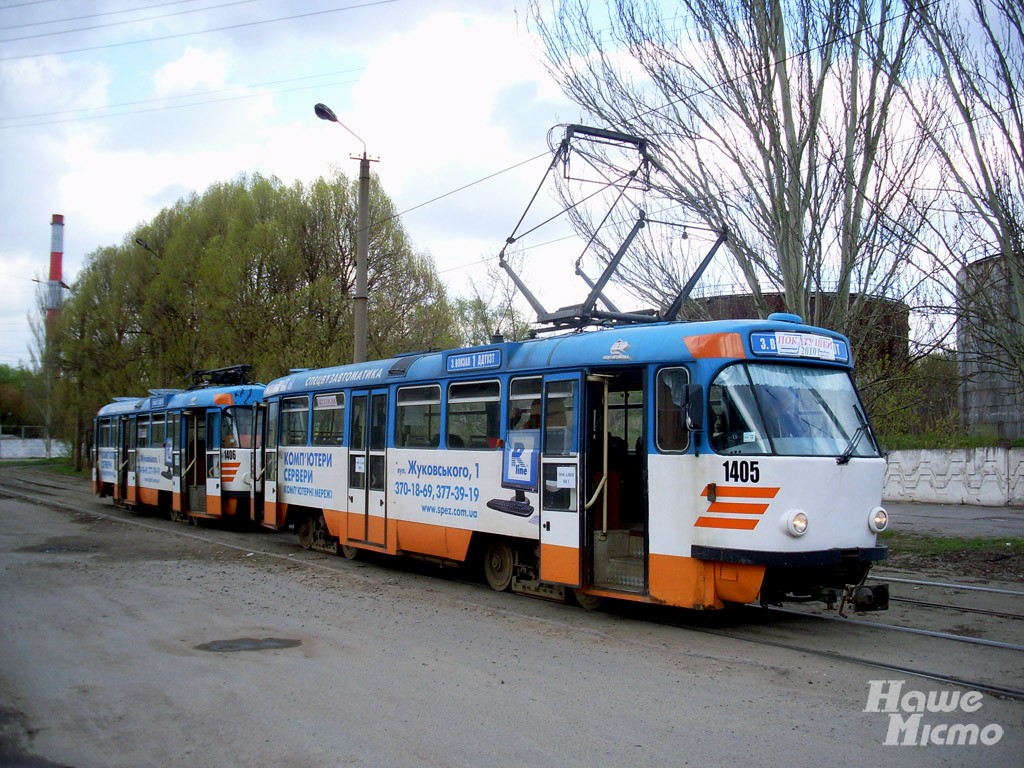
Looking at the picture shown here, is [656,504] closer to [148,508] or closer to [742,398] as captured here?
[742,398]

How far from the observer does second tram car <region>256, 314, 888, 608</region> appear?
8609 mm

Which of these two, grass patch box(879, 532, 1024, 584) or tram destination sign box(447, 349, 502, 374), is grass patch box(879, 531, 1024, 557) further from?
tram destination sign box(447, 349, 502, 374)

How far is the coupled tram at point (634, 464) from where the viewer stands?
862cm

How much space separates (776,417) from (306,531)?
10.1m

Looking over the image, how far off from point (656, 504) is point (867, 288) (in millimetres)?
7153

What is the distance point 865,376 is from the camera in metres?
15.7

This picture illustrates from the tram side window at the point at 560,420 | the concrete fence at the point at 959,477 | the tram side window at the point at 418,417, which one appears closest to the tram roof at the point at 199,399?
the tram side window at the point at 418,417

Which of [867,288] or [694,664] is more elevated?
[867,288]

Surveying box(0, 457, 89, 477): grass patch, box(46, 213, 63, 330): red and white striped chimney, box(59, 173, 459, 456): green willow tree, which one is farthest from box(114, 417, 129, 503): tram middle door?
box(46, 213, 63, 330): red and white striped chimney

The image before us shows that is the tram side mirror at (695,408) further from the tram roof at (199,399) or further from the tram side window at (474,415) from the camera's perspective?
the tram roof at (199,399)

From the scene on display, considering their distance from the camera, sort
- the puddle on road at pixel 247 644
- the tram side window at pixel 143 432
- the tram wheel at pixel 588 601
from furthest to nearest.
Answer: the tram side window at pixel 143 432, the tram wheel at pixel 588 601, the puddle on road at pixel 247 644

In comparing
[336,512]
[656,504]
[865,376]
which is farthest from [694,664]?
[865,376]

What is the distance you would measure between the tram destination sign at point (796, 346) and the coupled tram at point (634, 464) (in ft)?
0.06

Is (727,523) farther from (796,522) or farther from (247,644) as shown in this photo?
(247,644)
